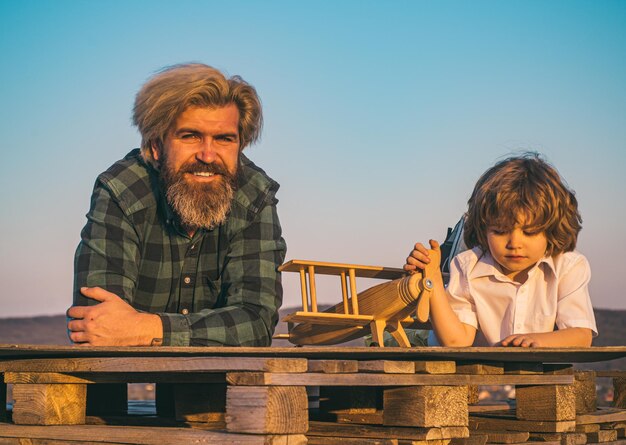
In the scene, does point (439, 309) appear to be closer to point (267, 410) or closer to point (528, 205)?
point (528, 205)

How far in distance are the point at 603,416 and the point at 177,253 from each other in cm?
290

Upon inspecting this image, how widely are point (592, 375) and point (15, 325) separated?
16791 mm

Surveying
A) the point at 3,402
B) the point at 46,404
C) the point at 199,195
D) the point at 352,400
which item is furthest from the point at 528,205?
the point at 3,402

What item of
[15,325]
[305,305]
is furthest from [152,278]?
[15,325]

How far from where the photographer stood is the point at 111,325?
5188 mm

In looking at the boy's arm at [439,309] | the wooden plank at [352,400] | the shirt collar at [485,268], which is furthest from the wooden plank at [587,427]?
the wooden plank at [352,400]

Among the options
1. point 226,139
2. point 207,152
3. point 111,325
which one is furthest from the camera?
point 226,139

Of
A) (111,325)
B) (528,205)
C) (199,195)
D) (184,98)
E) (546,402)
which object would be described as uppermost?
(184,98)

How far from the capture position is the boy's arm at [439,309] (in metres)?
5.89

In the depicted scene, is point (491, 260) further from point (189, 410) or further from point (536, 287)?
point (189, 410)

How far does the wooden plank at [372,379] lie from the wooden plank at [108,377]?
3.18ft

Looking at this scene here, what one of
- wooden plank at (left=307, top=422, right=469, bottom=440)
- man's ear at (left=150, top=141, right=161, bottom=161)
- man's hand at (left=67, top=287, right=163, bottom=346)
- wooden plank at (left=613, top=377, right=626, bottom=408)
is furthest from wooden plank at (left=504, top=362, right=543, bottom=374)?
man's ear at (left=150, top=141, right=161, bottom=161)

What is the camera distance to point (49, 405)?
15.8 feet

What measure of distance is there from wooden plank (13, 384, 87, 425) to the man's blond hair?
213cm
